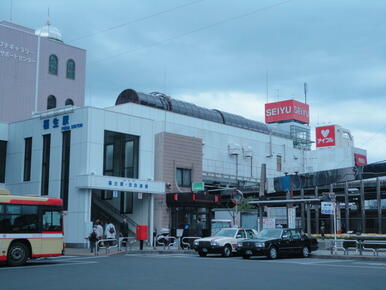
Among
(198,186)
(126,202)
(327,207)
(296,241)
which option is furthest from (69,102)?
(296,241)

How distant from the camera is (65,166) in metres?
37.2

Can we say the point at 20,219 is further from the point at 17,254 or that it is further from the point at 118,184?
the point at 118,184

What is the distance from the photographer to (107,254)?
28156 mm

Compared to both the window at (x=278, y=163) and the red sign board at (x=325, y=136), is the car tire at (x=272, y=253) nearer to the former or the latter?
the window at (x=278, y=163)

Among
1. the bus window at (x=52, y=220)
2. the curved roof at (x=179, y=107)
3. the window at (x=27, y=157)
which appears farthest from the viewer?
the curved roof at (x=179, y=107)

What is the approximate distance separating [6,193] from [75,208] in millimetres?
13846

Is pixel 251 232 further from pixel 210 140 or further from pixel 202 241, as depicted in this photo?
pixel 210 140

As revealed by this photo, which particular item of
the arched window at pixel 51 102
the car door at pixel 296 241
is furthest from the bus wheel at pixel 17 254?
the arched window at pixel 51 102

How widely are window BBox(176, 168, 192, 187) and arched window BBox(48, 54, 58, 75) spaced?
20593mm

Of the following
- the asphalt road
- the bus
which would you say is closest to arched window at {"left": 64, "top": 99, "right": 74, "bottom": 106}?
the bus

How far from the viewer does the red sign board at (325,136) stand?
10125cm

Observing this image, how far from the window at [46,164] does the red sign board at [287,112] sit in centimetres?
6744

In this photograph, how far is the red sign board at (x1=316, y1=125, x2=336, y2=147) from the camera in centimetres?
10125

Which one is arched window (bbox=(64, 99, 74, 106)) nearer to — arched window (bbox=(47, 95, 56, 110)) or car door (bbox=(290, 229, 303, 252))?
arched window (bbox=(47, 95, 56, 110))
